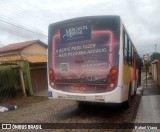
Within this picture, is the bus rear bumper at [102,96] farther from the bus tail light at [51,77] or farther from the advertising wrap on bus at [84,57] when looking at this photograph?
the bus tail light at [51,77]

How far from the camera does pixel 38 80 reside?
23.4 metres

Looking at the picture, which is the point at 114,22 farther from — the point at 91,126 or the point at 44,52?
the point at 44,52

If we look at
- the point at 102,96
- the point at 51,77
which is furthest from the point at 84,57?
the point at 51,77

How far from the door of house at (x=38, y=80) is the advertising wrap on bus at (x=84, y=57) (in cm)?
1246

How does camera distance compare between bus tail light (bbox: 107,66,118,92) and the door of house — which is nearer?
bus tail light (bbox: 107,66,118,92)

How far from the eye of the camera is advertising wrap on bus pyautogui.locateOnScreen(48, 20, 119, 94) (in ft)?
29.3

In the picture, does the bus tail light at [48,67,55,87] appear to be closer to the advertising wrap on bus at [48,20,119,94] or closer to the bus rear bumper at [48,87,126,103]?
the advertising wrap on bus at [48,20,119,94]

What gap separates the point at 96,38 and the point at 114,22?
82 cm

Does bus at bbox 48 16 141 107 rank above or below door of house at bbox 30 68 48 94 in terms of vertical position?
above

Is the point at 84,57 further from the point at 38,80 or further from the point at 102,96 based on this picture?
the point at 38,80

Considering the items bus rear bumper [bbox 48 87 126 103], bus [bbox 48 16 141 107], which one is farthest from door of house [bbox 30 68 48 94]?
bus rear bumper [bbox 48 87 126 103]

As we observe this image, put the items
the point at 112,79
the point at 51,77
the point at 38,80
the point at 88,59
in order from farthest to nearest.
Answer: the point at 38,80, the point at 51,77, the point at 88,59, the point at 112,79

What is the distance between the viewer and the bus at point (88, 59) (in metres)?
8.88

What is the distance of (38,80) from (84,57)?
14570mm
